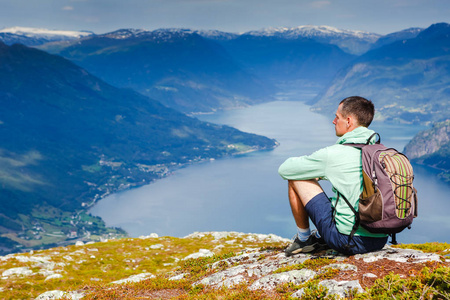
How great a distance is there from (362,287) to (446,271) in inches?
64.6

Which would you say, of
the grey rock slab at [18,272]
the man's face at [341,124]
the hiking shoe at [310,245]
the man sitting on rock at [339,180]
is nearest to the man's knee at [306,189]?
the man sitting on rock at [339,180]

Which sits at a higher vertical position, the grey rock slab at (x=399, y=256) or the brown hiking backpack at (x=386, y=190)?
the brown hiking backpack at (x=386, y=190)

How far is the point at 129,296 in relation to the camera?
34.3 feet

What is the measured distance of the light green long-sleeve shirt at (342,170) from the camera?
716cm

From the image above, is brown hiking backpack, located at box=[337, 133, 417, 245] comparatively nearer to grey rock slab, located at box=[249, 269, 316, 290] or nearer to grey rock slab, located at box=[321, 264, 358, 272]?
grey rock slab, located at box=[321, 264, 358, 272]

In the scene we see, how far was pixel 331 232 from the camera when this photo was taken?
25.7ft

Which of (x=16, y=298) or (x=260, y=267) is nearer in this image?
(x=260, y=267)

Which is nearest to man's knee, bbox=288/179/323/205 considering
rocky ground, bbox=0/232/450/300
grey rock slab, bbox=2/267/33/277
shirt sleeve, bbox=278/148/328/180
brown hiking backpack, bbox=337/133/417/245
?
shirt sleeve, bbox=278/148/328/180

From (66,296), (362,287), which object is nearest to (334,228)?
(362,287)

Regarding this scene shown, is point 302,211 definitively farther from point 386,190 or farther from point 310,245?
point 386,190

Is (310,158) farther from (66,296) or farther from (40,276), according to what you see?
(40,276)

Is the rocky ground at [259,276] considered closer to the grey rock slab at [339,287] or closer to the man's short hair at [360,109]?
the grey rock slab at [339,287]

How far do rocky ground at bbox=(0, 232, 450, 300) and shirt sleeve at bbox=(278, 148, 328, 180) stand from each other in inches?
87.3

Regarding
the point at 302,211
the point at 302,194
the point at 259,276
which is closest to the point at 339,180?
the point at 302,194
